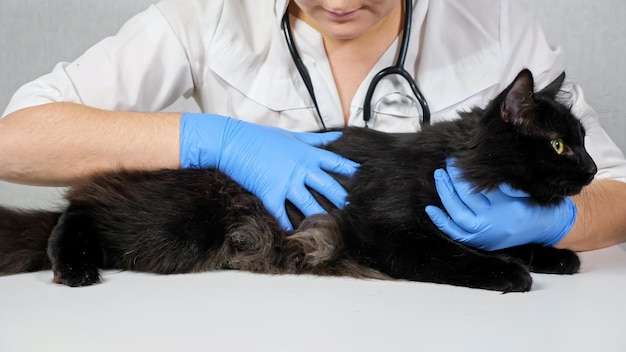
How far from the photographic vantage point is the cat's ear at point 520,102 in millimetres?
1473

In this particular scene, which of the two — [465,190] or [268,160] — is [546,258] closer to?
[465,190]

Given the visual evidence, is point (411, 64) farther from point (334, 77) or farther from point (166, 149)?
point (166, 149)

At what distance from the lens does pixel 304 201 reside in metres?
1.73

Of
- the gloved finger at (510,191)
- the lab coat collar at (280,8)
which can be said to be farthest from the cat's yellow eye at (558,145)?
the lab coat collar at (280,8)

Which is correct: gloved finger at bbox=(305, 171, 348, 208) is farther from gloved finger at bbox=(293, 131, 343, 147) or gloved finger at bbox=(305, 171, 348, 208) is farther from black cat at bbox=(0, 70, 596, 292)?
gloved finger at bbox=(293, 131, 343, 147)

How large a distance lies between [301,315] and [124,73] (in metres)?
0.96

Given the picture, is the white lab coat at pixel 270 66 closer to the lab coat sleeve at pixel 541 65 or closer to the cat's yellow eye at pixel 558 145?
the lab coat sleeve at pixel 541 65

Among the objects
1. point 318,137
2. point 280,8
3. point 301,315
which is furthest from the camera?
point 280,8

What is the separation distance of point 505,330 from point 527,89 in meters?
0.47

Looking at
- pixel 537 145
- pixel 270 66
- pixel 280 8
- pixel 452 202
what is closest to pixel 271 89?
pixel 270 66

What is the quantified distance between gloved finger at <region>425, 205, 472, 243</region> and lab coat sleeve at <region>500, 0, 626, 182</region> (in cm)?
56

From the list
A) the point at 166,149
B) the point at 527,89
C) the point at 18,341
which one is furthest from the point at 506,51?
the point at 18,341

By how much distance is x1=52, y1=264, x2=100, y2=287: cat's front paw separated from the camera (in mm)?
1527

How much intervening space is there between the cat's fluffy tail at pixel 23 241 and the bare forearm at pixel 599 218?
1.18m
